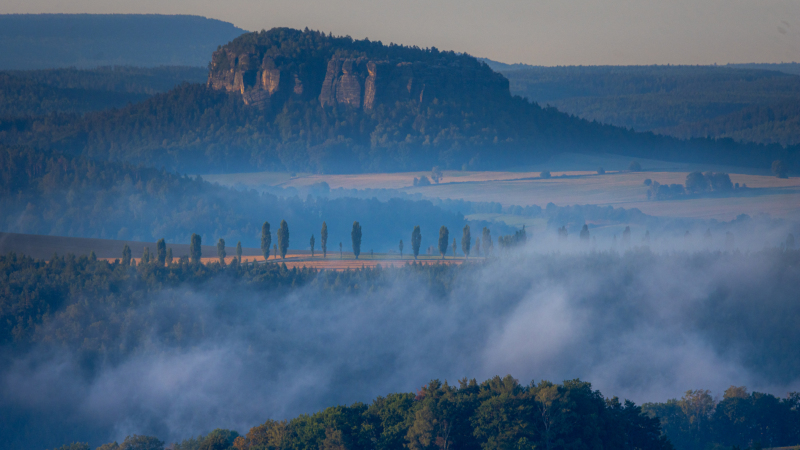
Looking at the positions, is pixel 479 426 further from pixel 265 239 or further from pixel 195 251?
pixel 195 251

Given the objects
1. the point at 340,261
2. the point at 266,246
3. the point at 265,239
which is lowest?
the point at 340,261

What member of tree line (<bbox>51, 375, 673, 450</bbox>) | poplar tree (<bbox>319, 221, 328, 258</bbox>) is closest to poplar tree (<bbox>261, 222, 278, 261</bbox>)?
poplar tree (<bbox>319, 221, 328, 258</bbox>)

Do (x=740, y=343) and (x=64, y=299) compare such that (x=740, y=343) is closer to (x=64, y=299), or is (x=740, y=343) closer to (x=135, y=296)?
(x=135, y=296)

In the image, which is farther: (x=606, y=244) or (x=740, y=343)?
(x=606, y=244)

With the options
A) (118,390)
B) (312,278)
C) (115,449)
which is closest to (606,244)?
(312,278)

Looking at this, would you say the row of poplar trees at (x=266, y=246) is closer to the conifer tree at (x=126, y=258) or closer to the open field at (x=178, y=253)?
the conifer tree at (x=126, y=258)

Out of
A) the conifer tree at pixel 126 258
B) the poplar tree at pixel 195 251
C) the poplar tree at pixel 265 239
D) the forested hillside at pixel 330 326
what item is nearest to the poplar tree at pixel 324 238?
the forested hillside at pixel 330 326

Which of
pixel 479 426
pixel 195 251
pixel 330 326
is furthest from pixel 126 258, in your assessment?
pixel 479 426

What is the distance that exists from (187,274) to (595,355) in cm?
6714

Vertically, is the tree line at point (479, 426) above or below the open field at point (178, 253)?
above

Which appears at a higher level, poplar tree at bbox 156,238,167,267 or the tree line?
the tree line

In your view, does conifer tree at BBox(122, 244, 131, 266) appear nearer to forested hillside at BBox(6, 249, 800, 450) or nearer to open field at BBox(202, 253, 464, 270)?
forested hillside at BBox(6, 249, 800, 450)

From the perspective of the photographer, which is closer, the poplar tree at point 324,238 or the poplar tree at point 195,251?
the poplar tree at point 195,251

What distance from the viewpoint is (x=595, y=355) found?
495ft
